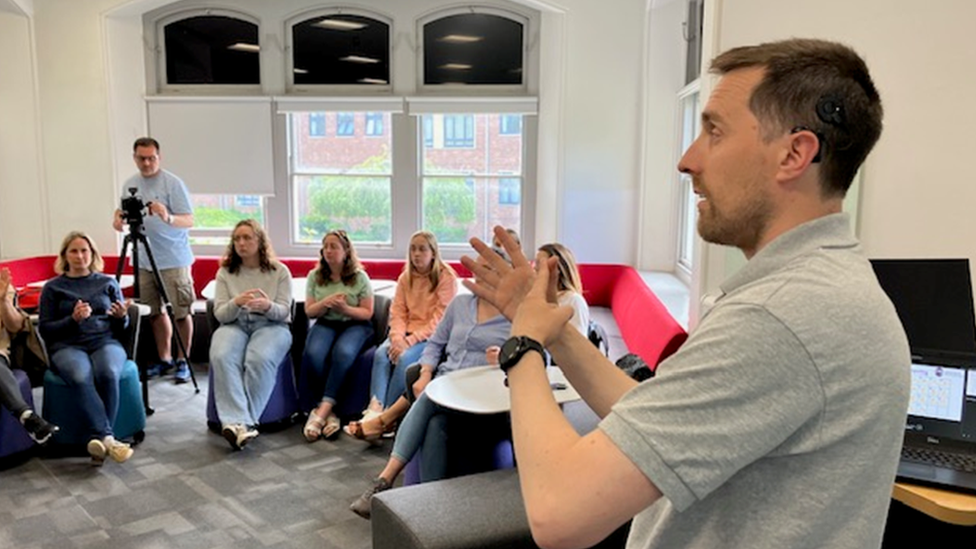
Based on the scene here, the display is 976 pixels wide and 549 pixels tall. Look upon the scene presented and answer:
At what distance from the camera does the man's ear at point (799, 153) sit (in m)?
0.79

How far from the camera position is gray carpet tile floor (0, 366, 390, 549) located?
2.85 metres

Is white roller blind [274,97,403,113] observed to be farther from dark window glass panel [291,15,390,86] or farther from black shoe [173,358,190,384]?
black shoe [173,358,190,384]

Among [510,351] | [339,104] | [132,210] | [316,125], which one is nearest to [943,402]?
[510,351]

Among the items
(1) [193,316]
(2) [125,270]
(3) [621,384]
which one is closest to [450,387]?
(3) [621,384]

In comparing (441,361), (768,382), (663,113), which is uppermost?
(663,113)

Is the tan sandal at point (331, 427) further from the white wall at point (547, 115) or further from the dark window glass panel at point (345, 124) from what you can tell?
the dark window glass panel at point (345, 124)

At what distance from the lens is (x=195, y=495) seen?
3.22 m

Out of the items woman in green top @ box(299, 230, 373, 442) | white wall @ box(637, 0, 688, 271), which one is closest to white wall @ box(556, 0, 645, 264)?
white wall @ box(637, 0, 688, 271)

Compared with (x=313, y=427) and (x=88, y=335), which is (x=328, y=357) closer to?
(x=313, y=427)

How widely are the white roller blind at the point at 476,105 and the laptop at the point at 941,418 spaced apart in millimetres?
4371

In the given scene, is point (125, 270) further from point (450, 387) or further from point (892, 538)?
point (892, 538)

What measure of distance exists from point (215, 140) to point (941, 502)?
5688 millimetres

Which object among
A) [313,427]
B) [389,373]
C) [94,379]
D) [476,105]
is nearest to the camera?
[94,379]

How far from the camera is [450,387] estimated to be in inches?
106
